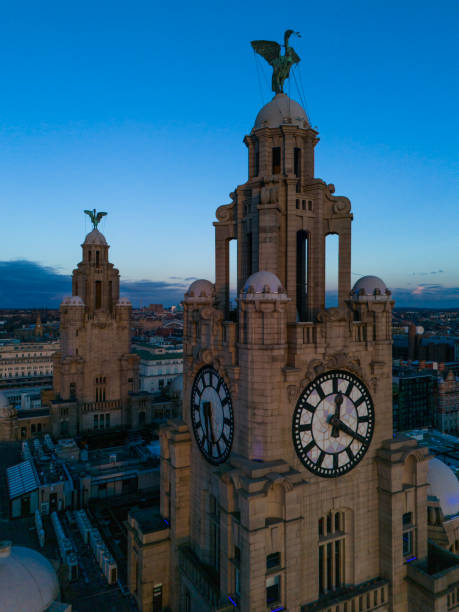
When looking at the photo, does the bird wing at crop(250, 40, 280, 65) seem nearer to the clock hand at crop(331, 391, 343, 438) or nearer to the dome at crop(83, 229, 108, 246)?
the clock hand at crop(331, 391, 343, 438)

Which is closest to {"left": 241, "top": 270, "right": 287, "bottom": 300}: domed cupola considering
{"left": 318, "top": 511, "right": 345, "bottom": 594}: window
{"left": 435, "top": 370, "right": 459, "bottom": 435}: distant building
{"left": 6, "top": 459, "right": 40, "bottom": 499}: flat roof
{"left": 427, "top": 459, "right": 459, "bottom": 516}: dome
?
{"left": 318, "top": 511, "right": 345, "bottom": 594}: window

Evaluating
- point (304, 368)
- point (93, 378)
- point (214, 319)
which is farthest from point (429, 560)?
point (93, 378)

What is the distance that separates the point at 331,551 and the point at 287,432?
6660 mm

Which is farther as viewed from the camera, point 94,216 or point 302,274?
point 94,216

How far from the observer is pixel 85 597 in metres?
31.2

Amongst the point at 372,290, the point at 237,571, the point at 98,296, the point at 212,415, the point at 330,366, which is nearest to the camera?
the point at 237,571

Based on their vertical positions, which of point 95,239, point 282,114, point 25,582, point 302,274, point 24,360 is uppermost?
point 95,239

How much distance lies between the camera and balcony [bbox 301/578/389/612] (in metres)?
19.6

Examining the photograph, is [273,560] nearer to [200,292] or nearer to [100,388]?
[200,292]

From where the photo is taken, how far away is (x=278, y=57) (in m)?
23.3

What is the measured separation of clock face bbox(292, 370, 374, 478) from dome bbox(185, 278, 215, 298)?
7734 millimetres

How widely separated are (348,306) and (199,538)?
14.6 meters

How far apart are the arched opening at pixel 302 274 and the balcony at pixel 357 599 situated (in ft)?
43.0

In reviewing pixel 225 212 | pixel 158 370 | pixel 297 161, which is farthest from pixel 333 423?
pixel 158 370
